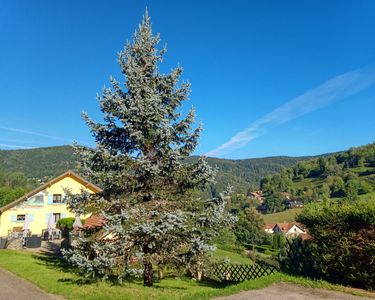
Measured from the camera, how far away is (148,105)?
12.9m

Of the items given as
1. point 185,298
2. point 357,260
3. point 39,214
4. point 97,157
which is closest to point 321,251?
point 357,260

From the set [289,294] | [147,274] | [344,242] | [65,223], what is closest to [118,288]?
[147,274]

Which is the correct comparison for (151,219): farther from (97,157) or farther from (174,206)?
(97,157)

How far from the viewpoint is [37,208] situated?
37.4 m

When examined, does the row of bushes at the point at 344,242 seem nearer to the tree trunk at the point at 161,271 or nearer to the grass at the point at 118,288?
the grass at the point at 118,288

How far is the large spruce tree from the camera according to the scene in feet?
38.4

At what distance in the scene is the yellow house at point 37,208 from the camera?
1402 inches

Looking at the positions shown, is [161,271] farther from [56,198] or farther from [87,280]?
[56,198]

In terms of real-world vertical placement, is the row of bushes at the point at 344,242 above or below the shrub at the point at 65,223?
below

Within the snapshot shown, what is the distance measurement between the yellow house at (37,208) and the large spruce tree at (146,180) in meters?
23.6

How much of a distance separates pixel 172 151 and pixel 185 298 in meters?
→ 5.46

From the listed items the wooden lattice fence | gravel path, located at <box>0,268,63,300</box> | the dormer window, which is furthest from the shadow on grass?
the dormer window

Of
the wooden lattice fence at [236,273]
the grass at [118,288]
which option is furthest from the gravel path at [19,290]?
the wooden lattice fence at [236,273]

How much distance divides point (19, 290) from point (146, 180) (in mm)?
6354
